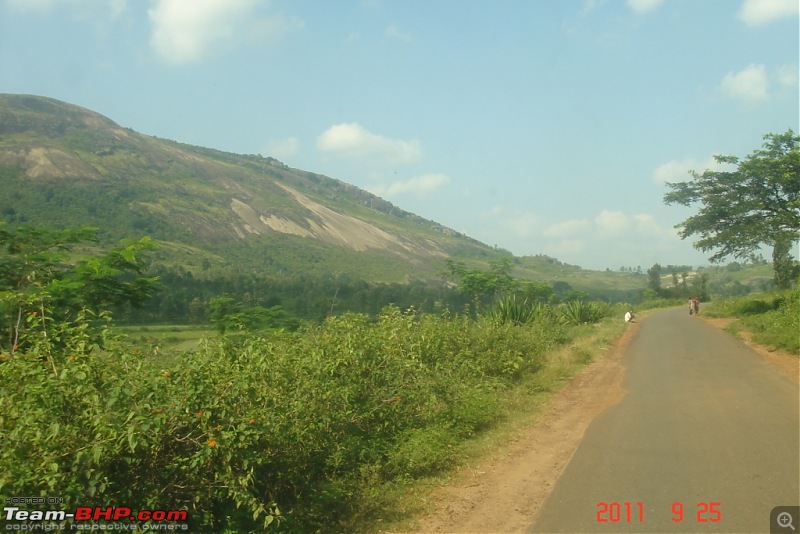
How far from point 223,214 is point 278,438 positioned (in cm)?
7174

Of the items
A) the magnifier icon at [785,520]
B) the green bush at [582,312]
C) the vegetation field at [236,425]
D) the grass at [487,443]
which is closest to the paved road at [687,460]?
the magnifier icon at [785,520]

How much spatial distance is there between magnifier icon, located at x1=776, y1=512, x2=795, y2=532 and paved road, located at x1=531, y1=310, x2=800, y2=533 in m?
0.04

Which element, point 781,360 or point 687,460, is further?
point 781,360

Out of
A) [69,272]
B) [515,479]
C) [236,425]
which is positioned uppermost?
[69,272]

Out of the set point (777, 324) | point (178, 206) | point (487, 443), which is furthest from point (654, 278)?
point (487, 443)

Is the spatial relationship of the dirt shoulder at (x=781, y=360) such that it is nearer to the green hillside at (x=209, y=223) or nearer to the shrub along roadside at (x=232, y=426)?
the shrub along roadside at (x=232, y=426)

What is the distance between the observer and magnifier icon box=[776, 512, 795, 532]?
174 inches

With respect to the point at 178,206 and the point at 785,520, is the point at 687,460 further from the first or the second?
the point at 178,206

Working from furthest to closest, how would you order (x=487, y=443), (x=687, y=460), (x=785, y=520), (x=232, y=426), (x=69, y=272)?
(x=69, y=272), (x=487, y=443), (x=687, y=460), (x=785, y=520), (x=232, y=426)

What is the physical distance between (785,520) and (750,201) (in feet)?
67.2

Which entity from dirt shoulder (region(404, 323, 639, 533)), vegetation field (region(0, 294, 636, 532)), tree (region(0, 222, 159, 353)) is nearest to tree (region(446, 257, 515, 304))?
dirt shoulder (region(404, 323, 639, 533))

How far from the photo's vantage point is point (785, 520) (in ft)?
14.8

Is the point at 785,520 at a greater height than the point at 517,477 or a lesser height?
greater

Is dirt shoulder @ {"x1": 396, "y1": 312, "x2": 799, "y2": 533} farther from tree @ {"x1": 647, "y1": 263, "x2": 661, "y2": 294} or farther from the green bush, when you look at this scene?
tree @ {"x1": 647, "y1": 263, "x2": 661, "y2": 294}
